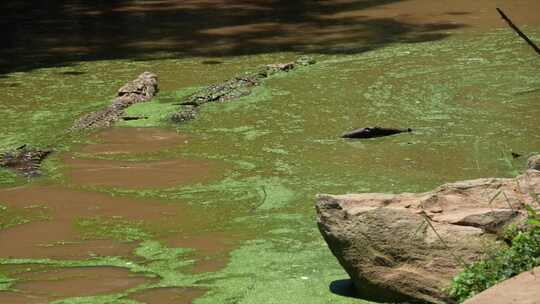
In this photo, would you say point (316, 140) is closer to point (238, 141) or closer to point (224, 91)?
point (238, 141)

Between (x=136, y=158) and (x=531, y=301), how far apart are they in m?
4.09

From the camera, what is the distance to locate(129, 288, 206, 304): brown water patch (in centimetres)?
423

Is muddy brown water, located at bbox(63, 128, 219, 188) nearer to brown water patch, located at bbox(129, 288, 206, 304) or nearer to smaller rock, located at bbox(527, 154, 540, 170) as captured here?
brown water patch, located at bbox(129, 288, 206, 304)

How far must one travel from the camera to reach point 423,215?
3861 millimetres

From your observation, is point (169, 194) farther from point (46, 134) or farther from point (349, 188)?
point (46, 134)

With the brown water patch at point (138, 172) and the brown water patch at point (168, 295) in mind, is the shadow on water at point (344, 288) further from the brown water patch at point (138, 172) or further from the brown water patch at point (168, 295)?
the brown water patch at point (138, 172)

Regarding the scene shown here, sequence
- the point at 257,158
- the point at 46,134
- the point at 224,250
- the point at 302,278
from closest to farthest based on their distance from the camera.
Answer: the point at 302,278
the point at 224,250
the point at 257,158
the point at 46,134

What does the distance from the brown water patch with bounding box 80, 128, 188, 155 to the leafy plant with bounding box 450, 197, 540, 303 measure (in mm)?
3481

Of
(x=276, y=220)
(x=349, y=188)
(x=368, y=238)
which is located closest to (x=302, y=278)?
(x=368, y=238)

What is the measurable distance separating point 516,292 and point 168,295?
170 cm

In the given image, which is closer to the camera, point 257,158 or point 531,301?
point 531,301

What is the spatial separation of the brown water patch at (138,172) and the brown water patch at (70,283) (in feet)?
4.59

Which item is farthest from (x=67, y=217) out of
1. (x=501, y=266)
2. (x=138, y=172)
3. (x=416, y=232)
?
(x=501, y=266)

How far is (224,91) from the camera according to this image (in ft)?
26.6
